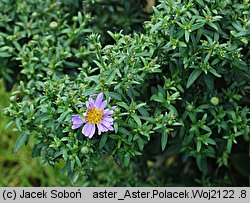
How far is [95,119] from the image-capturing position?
6.08ft

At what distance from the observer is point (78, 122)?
1.87 meters

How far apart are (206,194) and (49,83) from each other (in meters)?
0.75

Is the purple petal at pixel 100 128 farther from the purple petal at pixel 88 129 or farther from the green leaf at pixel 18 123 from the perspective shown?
the green leaf at pixel 18 123

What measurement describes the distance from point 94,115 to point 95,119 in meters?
0.01

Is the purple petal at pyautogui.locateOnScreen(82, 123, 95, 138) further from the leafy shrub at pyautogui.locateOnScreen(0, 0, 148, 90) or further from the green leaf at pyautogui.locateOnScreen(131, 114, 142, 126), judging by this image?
the leafy shrub at pyautogui.locateOnScreen(0, 0, 148, 90)

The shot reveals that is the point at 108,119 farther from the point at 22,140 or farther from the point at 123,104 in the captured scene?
the point at 22,140

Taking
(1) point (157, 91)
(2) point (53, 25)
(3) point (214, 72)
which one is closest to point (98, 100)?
(1) point (157, 91)

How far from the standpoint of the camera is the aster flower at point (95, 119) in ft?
6.10

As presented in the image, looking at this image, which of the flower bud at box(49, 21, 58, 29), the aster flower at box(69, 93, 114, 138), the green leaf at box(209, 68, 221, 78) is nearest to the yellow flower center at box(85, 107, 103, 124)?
the aster flower at box(69, 93, 114, 138)

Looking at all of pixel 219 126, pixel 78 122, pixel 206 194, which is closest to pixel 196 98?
pixel 219 126

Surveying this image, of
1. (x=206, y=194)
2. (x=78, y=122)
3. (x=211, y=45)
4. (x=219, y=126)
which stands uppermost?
(x=211, y=45)

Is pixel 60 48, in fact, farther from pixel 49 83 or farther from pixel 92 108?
pixel 92 108

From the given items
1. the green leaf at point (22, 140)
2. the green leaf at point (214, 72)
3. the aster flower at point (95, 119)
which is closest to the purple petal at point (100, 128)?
the aster flower at point (95, 119)

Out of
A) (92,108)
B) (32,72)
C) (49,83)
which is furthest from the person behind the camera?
(32,72)
